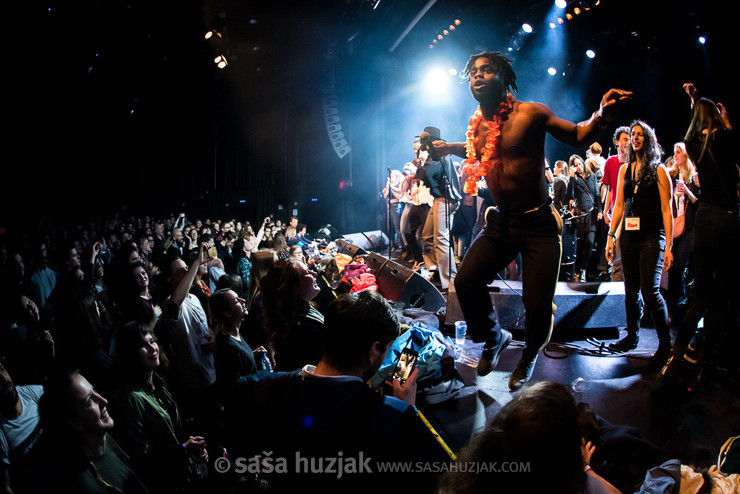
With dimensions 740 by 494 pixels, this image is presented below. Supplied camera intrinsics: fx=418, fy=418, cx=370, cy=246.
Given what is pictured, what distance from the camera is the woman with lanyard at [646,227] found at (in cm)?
326

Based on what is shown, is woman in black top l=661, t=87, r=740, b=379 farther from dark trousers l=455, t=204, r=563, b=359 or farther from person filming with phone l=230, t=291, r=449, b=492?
person filming with phone l=230, t=291, r=449, b=492

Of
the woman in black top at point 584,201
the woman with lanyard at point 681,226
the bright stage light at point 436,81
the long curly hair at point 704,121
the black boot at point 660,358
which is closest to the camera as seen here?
the long curly hair at point 704,121

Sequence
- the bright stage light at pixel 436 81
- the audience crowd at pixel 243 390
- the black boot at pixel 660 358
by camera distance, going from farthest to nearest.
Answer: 1. the bright stage light at pixel 436 81
2. the black boot at pixel 660 358
3. the audience crowd at pixel 243 390

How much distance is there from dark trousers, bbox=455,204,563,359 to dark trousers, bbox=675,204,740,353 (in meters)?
1.10

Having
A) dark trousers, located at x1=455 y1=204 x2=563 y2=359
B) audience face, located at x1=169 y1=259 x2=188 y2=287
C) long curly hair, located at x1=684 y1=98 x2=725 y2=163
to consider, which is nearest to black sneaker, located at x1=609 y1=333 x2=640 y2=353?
dark trousers, located at x1=455 y1=204 x2=563 y2=359

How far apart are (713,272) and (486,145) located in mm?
1882

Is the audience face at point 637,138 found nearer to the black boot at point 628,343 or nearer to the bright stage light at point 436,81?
the black boot at point 628,343

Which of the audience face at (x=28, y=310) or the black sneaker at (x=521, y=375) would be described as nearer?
the black sneaker at (x=521, y=375)

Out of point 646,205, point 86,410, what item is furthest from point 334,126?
point 86,410

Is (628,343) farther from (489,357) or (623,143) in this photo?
(623,143)

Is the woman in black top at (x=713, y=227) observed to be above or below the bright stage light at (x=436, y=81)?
below

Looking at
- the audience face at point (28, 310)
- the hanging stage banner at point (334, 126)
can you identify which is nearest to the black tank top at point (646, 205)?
the audience face at point (28, 310)

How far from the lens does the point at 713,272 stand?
9.70ft

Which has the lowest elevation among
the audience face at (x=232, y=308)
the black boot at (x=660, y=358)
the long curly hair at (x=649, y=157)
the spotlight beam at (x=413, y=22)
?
the black boot at (x=660, y=358)
